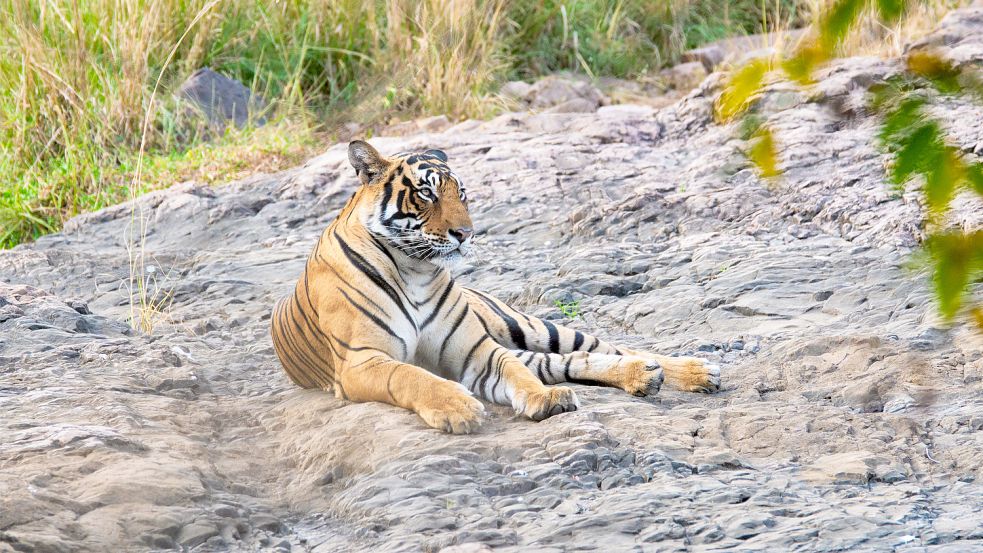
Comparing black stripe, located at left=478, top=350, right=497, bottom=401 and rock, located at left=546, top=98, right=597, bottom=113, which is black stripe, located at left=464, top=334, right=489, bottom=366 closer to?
black stripe, located at left=478, top=350, right=497, bottom=401

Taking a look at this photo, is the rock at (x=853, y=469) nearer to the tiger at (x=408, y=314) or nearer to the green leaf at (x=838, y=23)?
the tiger at (x=408, y=314)

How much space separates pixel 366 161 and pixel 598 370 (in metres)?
1.24

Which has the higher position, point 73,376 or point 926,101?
point 926,101

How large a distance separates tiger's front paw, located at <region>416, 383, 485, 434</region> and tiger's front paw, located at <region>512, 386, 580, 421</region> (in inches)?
6.9

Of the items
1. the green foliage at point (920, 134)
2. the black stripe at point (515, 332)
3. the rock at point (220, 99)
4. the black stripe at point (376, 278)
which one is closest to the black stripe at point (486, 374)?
the black stripe at point (376, 278)

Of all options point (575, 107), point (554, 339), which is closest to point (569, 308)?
point (554, 339)

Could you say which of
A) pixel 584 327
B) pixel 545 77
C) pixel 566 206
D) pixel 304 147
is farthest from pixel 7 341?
pixel 545 77

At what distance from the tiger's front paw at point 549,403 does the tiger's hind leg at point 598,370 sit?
0.44m

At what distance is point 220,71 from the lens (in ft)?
34.6

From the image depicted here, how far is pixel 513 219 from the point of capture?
24.4 ft

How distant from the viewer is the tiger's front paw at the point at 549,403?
387 cm

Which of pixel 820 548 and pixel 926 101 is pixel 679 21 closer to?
pixel 820 548

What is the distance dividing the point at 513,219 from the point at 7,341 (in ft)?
10.7

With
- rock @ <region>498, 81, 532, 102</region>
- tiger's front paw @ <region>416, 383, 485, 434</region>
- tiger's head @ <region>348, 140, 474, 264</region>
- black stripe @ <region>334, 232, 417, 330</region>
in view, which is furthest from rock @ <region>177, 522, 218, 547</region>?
rock @ <region>498, 81, 532, 102</region>
